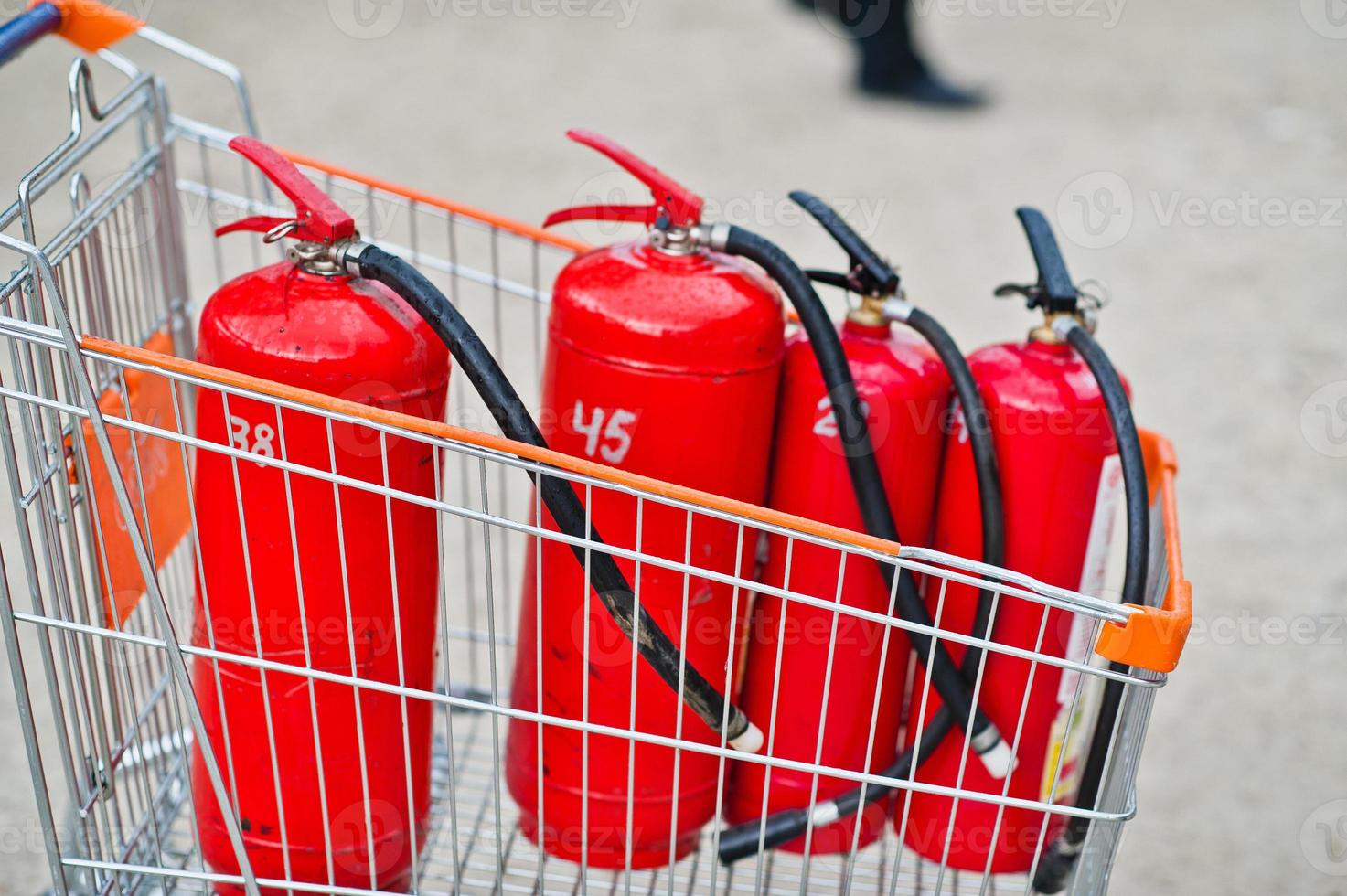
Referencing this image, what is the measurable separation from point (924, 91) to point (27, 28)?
4.18 meters

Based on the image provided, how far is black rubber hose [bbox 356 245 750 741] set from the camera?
1171 mm

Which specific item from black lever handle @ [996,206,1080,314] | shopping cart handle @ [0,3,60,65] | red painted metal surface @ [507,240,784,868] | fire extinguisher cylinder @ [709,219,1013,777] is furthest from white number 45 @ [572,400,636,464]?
shopping cart handle @ [0,3,60,65]

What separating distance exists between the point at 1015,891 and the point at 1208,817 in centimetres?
81

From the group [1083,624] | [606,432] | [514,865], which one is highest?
[606,432]

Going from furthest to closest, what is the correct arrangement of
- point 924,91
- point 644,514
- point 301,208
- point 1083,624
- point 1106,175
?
point 924,91, point 1106,175, point 1083,624, point 644,514, point 301,208

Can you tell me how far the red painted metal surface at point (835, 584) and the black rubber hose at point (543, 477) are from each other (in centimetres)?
13

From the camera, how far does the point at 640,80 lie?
200 inches

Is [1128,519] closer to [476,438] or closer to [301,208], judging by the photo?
[476,438]

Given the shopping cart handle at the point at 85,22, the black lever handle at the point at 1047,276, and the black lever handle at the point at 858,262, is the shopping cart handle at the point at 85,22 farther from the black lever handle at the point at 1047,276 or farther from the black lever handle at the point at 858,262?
the black lever handle at the point at 1047,276

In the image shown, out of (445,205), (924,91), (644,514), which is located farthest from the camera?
(924,91)

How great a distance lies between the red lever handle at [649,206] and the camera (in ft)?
4.49

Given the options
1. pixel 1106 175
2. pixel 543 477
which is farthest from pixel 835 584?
pixel 1106 175

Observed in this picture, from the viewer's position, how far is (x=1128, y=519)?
1.33m

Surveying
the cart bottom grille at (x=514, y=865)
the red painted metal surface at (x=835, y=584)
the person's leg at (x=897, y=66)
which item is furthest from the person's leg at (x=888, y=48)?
the cart bottom grille at (x=514, y=865)
